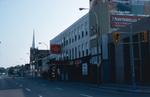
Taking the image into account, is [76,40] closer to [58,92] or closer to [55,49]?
[55,49]

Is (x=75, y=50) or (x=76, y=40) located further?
(x=75, y=50)

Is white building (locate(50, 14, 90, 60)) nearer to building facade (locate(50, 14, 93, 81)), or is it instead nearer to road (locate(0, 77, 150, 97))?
building facade (locate(50, 14, 93, 81))

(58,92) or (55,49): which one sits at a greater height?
(55,49)

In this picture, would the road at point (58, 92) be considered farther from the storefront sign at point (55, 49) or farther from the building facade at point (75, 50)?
the storefront sign at point (55, 49)

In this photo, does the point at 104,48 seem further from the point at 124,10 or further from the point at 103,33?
the point at 124,10

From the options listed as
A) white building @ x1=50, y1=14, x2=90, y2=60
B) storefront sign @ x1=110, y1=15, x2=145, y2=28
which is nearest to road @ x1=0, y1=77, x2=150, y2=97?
storefront sign @ x1=110, y1=15, x2=145, y2=28

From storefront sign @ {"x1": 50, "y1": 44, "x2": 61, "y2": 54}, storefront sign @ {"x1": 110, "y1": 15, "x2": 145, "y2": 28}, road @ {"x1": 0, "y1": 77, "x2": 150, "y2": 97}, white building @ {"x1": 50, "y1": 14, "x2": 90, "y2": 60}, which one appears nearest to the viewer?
road @ {"x1": 0, "y1": 77, "x2": 150, "y2": 97}

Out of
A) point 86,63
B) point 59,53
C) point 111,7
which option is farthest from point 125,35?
point 59,53

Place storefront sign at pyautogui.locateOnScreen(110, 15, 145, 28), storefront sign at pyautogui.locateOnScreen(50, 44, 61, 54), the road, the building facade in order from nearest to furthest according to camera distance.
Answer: the road, storefront sign at pyautogui.locateOnScreen(110, 15, 145, 28), the building facade, storefront sign at pyautogui.locateOnScreen(50, 44, 61, 54)

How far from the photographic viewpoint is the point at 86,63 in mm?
65750

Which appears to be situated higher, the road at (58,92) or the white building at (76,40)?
the white building at (76,40)

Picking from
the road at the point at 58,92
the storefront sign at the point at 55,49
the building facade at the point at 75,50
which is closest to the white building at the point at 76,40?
the building facade at the point at 75,50

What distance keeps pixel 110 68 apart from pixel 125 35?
8907 millimetres

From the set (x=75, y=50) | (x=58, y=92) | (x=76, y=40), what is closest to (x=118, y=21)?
(x=76, y=40)
